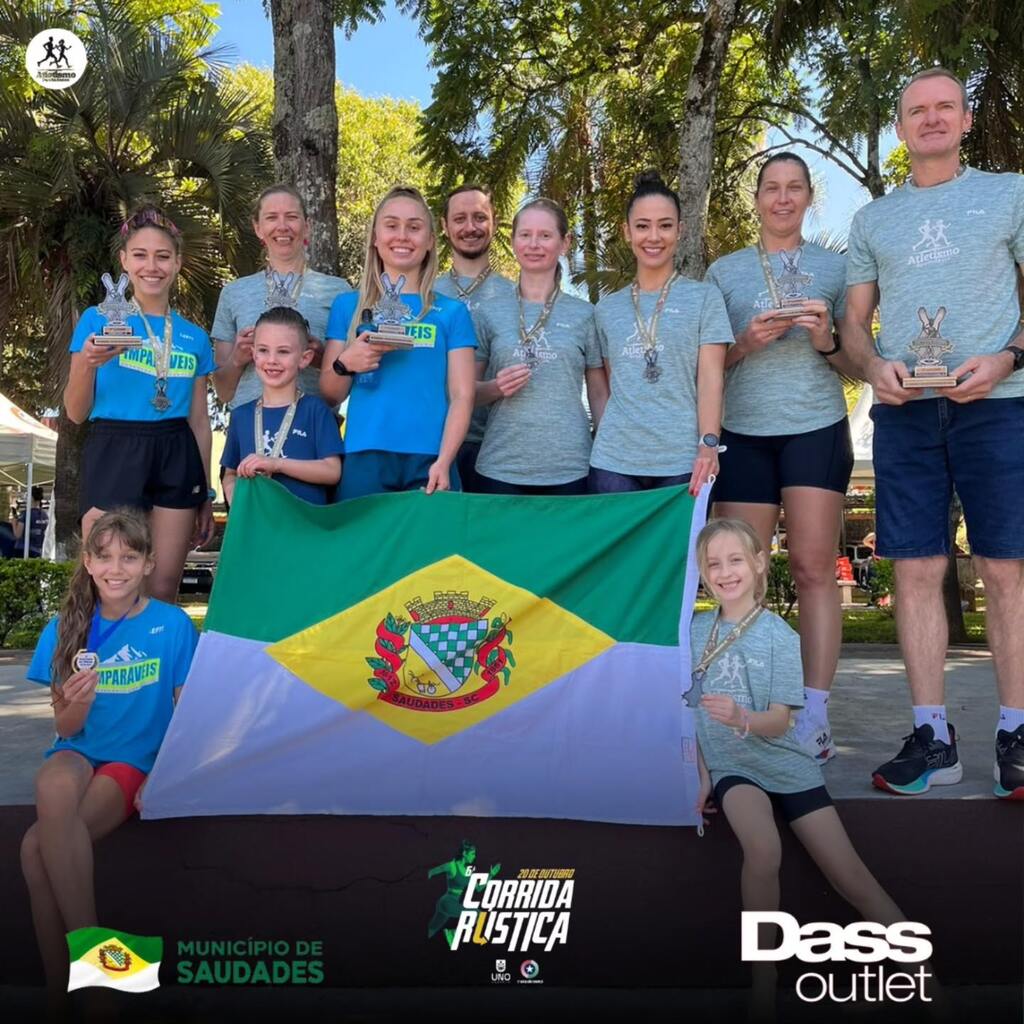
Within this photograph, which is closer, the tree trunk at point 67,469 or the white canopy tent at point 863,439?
the tree trunk at point 67,469

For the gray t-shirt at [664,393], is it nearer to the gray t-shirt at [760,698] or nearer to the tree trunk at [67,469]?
the gray t-shirt at [760,698]

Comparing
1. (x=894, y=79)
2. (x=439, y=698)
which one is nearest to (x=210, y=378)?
(x=439, y=698)

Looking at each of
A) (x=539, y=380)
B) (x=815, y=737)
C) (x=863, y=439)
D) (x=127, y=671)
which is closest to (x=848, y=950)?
(x=815, y=737)

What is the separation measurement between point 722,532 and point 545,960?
1419mm

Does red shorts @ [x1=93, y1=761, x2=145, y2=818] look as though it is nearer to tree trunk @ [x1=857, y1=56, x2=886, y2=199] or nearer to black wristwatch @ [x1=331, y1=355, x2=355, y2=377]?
black wristwatch @ [x1=331, y1=355, x2=355, y2=377]

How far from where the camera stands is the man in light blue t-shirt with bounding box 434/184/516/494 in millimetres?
4656

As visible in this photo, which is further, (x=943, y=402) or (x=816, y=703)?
(x=816, y=703)

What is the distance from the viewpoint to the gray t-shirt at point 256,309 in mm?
4504

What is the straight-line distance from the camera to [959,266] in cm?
373

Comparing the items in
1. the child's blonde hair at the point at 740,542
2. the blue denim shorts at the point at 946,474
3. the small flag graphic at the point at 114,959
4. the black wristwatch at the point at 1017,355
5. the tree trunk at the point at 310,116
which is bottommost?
the small flag graphic at the point at 114,959

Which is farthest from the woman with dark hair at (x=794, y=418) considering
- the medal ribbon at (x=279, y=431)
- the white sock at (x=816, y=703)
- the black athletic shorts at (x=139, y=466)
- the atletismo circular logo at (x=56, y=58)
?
the atletismo circular logo at (x=56, y=58)

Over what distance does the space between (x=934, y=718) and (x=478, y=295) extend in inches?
97.3

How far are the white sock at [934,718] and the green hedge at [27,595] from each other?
32.1 feet

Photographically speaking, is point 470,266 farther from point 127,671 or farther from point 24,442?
point 24,442
